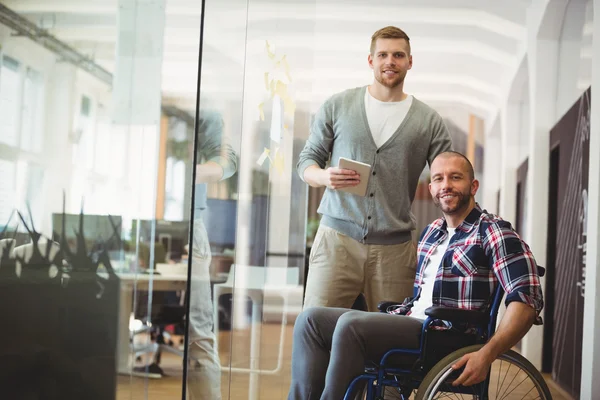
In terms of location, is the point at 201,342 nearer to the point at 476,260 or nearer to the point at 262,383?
the point at 476,260

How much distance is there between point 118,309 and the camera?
1.83 meters

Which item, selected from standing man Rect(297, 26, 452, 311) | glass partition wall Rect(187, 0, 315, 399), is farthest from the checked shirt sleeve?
glass partition wall Rect(187, 0, 315, 399)

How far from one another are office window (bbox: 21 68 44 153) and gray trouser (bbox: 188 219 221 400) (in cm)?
42

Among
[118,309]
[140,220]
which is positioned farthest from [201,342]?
[140,220]

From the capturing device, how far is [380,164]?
2.75 m

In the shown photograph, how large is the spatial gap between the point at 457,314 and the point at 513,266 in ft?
0.73

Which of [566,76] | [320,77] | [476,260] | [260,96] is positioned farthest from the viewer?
[320,77]

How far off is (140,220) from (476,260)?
40.4 inches

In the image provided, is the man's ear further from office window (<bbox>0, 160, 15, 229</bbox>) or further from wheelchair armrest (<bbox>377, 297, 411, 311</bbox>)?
office window (<bbox>0, 160, 15, 229</bbox>)

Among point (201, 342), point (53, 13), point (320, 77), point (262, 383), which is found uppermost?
point (320, 77)

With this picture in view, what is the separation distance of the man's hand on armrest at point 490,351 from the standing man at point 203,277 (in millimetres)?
667

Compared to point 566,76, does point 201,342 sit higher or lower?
lower

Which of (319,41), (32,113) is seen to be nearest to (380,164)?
(32,113)

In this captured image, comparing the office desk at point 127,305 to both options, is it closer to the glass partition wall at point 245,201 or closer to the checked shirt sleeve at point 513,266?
the glass partition wall at point 245,201
